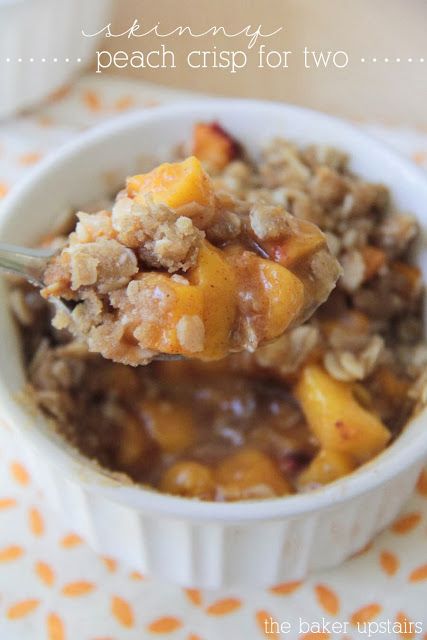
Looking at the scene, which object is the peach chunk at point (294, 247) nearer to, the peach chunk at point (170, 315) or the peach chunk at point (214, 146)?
the peach chunk at point (170, 315)

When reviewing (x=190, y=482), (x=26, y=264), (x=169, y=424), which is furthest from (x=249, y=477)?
(x=26, y=264)

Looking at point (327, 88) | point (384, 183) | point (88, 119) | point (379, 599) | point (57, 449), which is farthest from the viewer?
point (327, 88)

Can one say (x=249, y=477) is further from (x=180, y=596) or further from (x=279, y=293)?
(x=279, y=293)

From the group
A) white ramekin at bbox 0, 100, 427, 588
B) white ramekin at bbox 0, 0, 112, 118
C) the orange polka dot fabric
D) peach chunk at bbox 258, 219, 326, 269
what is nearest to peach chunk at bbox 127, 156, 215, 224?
peach chunk at bbox 258, 219, 326, 269

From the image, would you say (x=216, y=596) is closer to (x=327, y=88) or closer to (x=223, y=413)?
(x=223, y=413)

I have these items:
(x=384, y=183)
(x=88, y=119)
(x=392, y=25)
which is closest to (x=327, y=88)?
(x=392, y=25)
